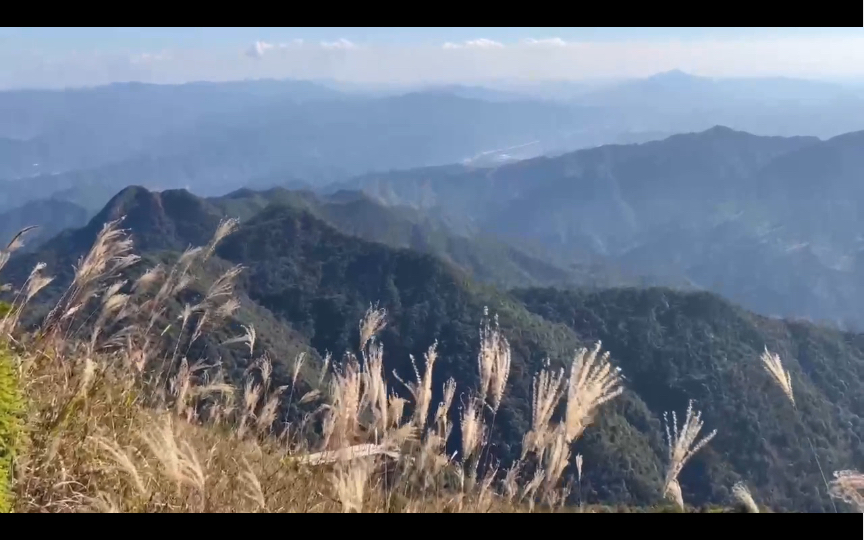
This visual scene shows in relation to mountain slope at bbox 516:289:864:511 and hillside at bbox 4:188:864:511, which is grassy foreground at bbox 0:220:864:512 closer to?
hillside at bbox 4:188:864:511

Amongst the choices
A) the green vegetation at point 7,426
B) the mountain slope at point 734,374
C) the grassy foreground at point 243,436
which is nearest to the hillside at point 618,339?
the mountain slope at point 734,374

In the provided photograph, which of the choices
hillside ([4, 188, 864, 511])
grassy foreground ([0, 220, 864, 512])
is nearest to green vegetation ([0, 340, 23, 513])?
grassy foreground ([0, 220, 864, 512])

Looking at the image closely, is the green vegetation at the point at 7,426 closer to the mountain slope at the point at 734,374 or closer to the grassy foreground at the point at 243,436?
the grassy foreground at the point at 243,436

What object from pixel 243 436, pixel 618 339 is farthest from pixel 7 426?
pixel 618 339

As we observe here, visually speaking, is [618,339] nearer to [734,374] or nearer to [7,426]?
[734,374]
